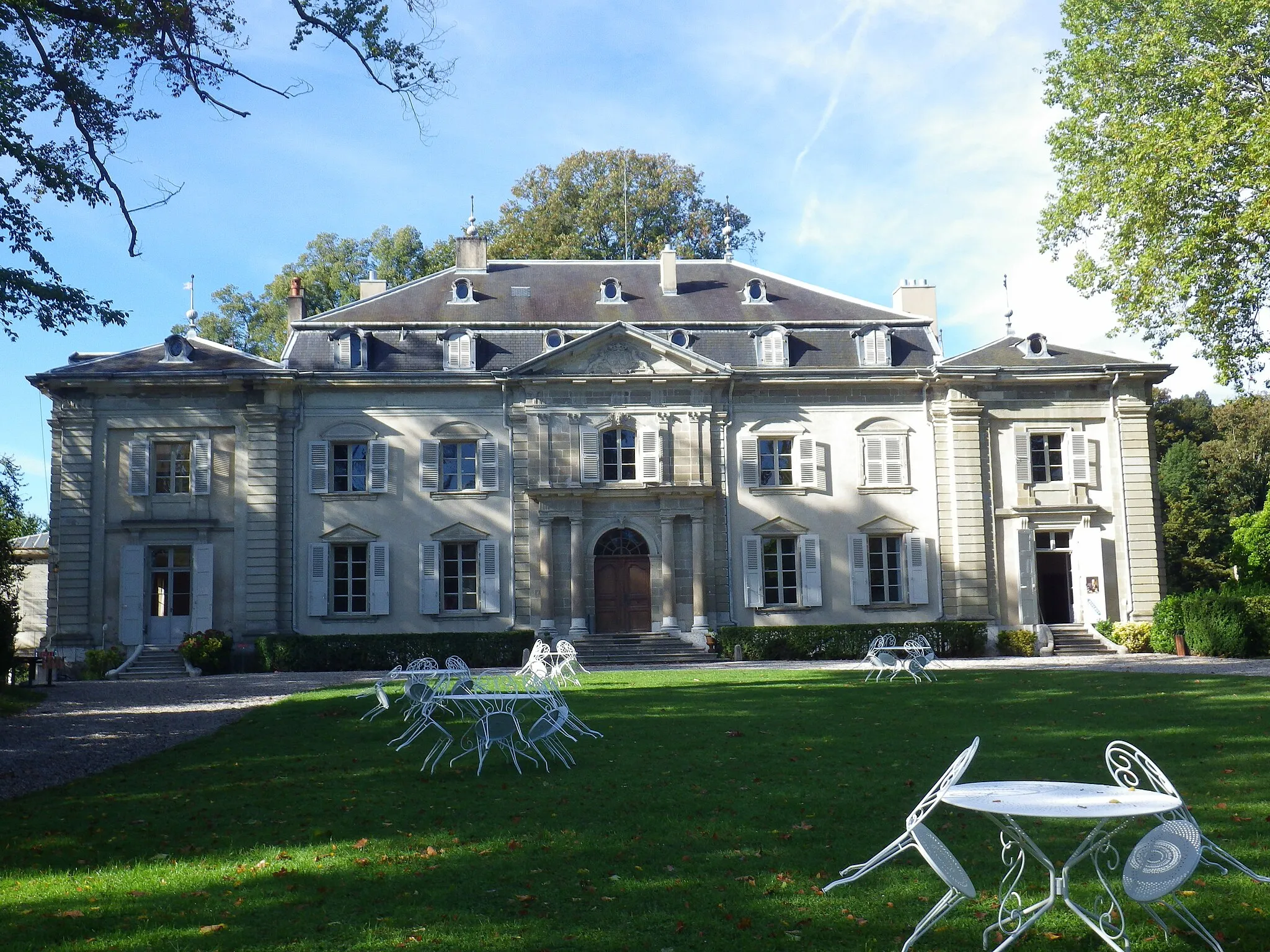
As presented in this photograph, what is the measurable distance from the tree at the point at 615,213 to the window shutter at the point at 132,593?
49.9 ft

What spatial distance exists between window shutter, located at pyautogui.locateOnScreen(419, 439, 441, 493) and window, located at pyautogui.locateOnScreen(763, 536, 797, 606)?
26.1 feet

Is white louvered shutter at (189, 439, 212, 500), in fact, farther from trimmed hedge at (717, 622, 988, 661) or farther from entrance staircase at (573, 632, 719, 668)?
trimmed hedge at (717, 622, 988, 661)

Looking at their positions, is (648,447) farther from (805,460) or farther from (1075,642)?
(1075,642)

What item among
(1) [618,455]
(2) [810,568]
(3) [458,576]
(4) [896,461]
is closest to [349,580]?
(3) [458,576]

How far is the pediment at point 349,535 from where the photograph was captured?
81.0 feet

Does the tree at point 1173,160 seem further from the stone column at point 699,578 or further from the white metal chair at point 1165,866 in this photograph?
the white metal chair at point 1165,866

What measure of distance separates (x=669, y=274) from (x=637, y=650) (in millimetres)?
9838

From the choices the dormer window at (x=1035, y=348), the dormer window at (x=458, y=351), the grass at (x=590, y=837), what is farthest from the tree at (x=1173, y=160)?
the dormer window at (x=458, y=351)

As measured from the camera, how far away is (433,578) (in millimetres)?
24703

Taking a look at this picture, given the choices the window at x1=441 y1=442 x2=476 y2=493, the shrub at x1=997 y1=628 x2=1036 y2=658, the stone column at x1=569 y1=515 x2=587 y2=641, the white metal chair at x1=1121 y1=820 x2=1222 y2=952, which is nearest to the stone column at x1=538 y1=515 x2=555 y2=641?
the stone column at x1=569 y1=515 x2=587 y2=641

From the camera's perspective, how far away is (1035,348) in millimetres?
25922

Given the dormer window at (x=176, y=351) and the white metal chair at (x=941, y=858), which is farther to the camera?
the dormer window at (x=176, y=351)

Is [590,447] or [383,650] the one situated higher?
[590,447]

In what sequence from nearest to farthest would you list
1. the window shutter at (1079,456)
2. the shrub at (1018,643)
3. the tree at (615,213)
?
the shrub at (1018,643) → the window shutter at (1079,456) → the tree at (615,213)
